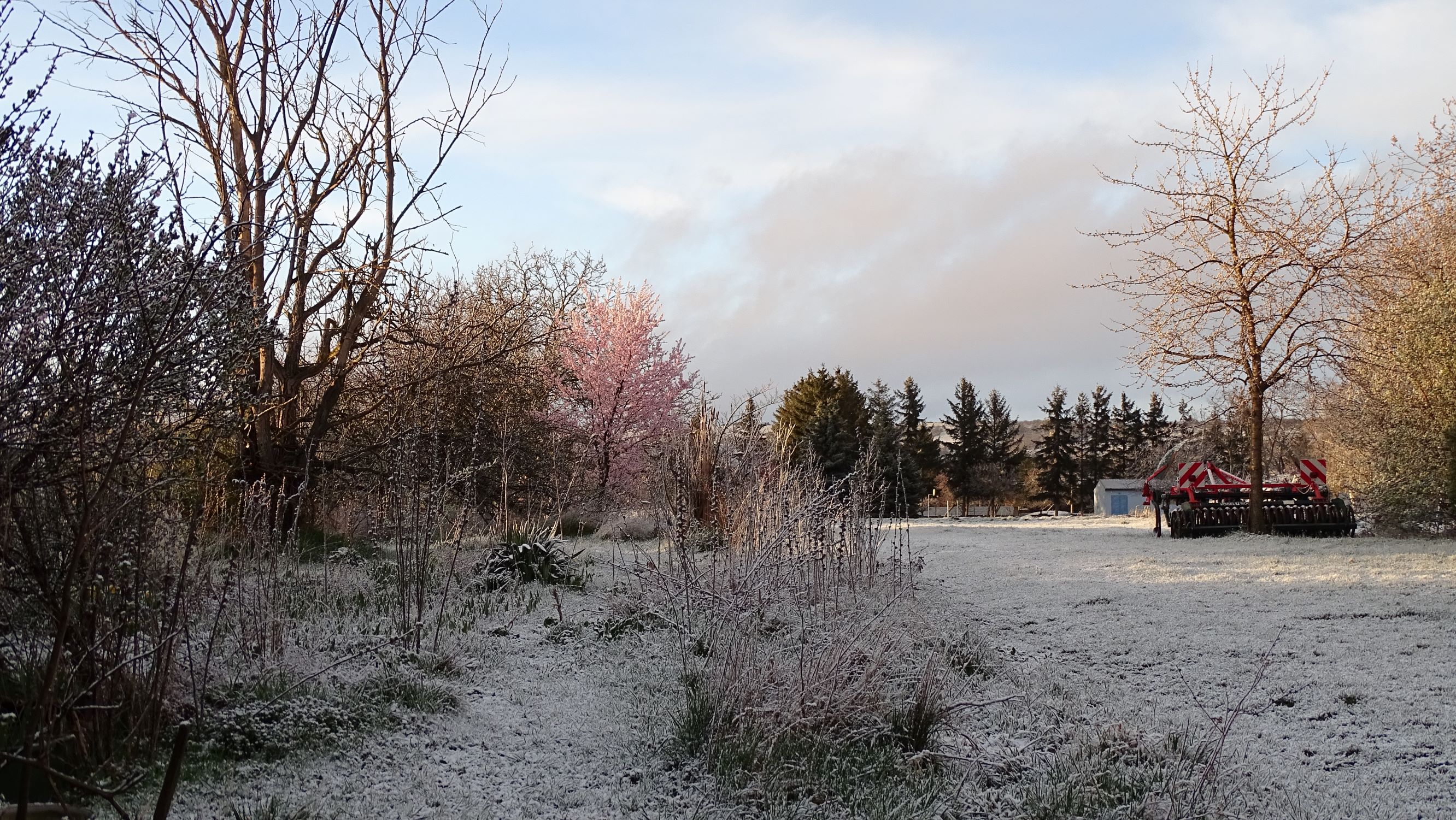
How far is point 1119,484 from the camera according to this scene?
38.1 meters

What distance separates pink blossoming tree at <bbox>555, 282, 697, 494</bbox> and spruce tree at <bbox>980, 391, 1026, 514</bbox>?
27839 millimetres

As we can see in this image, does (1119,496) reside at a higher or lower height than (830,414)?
lower

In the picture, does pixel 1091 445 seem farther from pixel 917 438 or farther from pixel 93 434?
pixel 93 434

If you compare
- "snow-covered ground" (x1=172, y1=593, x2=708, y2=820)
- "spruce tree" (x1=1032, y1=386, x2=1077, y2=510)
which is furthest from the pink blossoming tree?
"spruce tree" (x1=1032, y1=386, x2=1077, y2=510)

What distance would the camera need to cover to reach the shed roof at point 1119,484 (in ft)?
123

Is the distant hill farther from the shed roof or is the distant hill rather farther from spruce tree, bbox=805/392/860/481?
spruce tree, bbox=805/392/860/481

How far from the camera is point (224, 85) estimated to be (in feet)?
26.2

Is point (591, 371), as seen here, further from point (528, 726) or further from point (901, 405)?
point (901, 405)

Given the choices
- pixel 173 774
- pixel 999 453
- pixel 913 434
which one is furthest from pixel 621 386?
pixel 999 453

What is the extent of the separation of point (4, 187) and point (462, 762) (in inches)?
83.5

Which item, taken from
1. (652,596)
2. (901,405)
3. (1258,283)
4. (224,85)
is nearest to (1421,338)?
(1258,283)

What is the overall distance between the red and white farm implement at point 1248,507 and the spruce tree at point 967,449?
27.0 meters

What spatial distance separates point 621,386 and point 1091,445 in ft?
115

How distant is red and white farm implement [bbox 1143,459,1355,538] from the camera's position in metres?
12.9
